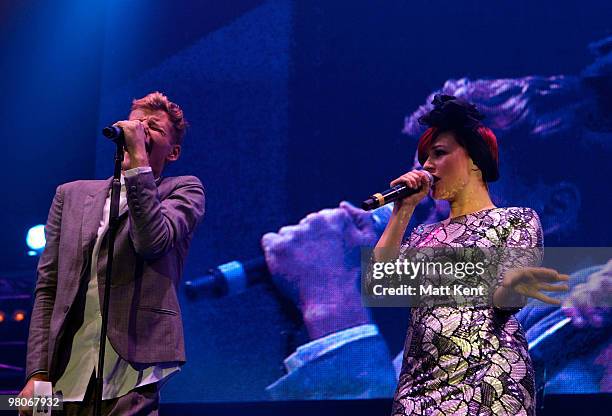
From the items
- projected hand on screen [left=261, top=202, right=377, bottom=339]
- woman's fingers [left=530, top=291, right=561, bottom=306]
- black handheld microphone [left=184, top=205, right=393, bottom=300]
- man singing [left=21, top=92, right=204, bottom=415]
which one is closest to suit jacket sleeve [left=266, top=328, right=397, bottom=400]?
projected hand on screen [left=261, top=202, right=377, bottom=339]

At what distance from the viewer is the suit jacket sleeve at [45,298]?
1.70 m

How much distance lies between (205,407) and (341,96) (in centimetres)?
157

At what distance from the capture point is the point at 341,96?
11.3ft

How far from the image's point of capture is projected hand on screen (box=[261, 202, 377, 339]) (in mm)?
3209

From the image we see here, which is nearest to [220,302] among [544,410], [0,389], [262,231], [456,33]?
[262,231]

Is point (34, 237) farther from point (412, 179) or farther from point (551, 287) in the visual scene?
point (551, 287)

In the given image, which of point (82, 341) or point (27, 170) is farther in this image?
point (27, 170)

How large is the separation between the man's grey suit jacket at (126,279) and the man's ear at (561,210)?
2010 mm

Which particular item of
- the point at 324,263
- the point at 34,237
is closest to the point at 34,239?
the point at 34,237

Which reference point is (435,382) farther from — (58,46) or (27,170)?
(58,46)

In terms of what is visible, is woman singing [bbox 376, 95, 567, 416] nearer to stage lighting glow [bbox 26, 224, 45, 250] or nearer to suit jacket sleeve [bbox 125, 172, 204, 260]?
suit jacket sleeve [bbox 125, 172, 204, 260]

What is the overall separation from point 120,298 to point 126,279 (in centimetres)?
5

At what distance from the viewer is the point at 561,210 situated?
10.8 feet

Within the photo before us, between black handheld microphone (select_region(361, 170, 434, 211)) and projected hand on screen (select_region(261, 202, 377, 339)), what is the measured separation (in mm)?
1383
